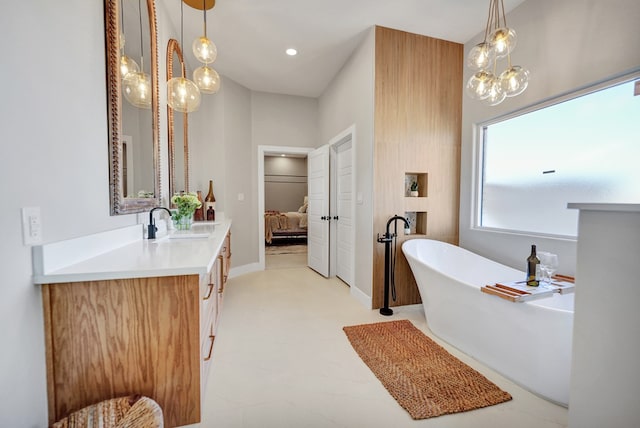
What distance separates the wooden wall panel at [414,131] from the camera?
111 inches

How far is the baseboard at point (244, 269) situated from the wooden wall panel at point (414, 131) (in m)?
2.31

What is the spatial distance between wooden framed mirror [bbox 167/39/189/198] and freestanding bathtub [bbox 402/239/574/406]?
259 cm

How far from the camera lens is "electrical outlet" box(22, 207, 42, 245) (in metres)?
0.93

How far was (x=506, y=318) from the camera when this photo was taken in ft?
5.77

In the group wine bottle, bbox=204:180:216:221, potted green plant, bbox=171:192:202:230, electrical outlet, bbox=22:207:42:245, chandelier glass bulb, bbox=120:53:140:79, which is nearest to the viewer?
electrical outlet, bbox=22:207:42:245

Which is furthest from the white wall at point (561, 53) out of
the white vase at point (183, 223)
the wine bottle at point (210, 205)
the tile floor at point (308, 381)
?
the wine bottle at point (210, 205)

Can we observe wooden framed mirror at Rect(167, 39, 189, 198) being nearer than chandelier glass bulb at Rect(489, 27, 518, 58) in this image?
No

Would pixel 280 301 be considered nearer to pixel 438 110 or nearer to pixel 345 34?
pixel 438 110

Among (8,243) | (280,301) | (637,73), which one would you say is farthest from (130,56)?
(637,73)

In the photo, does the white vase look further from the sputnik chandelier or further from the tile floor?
the sputnik chandelier

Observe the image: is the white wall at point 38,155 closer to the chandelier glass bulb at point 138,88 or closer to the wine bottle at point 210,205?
the chandelier glass bulb at point 138,88

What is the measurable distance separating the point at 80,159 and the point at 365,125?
99.7 inches

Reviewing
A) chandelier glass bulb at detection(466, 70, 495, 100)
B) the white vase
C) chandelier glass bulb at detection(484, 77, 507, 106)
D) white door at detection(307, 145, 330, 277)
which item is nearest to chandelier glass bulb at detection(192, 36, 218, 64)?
the white vase

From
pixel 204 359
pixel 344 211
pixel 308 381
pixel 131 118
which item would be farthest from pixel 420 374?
pixel 131 118
